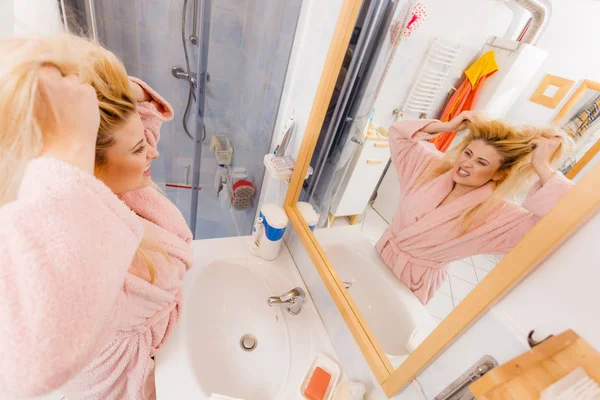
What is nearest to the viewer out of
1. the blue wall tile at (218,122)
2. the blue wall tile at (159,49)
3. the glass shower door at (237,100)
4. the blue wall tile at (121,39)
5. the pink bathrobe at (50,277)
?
the pink bathrobe at (50,277)

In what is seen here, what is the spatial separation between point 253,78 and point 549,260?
1.75 metres

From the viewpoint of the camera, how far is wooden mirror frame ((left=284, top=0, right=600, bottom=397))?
343 millimetres

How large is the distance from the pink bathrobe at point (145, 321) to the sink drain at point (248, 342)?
233mm

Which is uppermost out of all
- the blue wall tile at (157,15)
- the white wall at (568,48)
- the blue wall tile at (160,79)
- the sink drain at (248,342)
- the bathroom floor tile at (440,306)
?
the white wall at (568,48)

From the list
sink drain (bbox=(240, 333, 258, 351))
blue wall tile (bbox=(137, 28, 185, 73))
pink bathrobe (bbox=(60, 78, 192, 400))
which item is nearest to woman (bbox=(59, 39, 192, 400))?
pink bathrobe (bbox=(60, 78, 192, 400))

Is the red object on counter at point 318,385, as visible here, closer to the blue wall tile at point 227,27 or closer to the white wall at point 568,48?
the white wall at point 568,48

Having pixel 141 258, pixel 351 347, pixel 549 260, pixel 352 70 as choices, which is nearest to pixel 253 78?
pixel 352 70

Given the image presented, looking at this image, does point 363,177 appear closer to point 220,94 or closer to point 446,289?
point 446,289

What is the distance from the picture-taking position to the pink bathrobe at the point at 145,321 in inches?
25.2

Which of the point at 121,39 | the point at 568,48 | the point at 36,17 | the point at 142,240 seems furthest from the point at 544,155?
the point at 121,39

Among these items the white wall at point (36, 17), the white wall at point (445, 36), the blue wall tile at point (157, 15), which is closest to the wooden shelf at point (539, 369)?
the white wall at point (445, 36)

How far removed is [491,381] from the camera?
0.34m

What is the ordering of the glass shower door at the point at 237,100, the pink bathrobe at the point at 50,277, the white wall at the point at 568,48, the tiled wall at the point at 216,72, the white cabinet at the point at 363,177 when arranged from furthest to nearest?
1. the tiled wall at the point at 216,72
2. the glass shower door at the point at 237,100
3. the white cabinet at the point at 363,177
4. the white wall at the point at 568,48
5. the pink bathrobe at the point at 50,277

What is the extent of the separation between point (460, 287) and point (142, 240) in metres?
0.69
